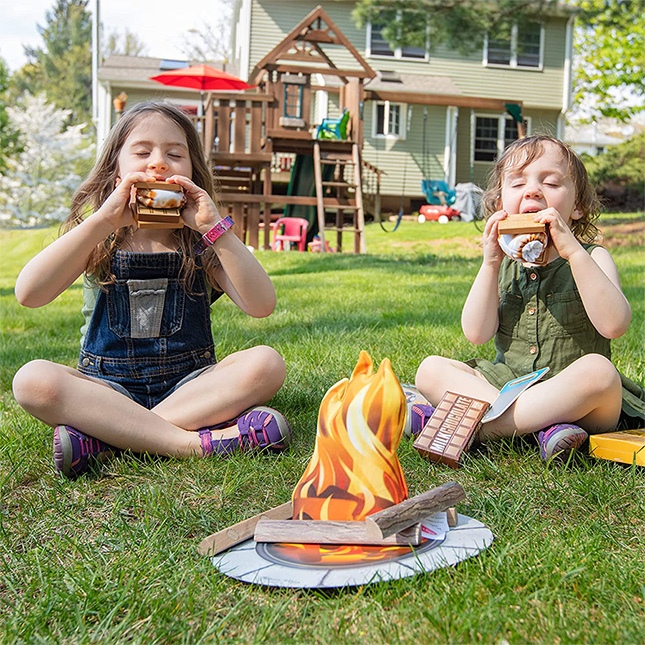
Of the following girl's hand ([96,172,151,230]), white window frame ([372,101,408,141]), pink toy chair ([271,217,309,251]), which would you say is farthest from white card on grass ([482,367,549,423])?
white window frame ([372,101,408,141])

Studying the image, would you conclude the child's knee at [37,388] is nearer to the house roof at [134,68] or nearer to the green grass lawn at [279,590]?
the green grass lawn at [279,590]

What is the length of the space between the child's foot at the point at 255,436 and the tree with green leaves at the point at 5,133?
26.3 metres

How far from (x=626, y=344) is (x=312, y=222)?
10.4m

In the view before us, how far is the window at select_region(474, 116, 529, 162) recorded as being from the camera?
71.5 ft

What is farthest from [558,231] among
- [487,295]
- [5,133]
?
[5,133]

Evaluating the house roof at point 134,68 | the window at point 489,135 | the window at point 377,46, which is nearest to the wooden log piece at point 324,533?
the house roof at point 134,68

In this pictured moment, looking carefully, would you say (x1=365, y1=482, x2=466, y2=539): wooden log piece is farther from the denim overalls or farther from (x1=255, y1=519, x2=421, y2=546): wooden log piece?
the denim overalls

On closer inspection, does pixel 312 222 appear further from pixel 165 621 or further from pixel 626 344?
pixel 165 621

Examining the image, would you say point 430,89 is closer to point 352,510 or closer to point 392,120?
point 392,120

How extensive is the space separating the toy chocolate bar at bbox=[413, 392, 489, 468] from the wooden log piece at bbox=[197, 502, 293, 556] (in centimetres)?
67

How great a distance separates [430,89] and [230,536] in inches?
778

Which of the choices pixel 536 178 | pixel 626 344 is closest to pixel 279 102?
pixel 626 344

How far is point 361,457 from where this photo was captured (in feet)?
5.72

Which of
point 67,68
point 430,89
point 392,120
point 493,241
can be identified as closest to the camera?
point 493,241
